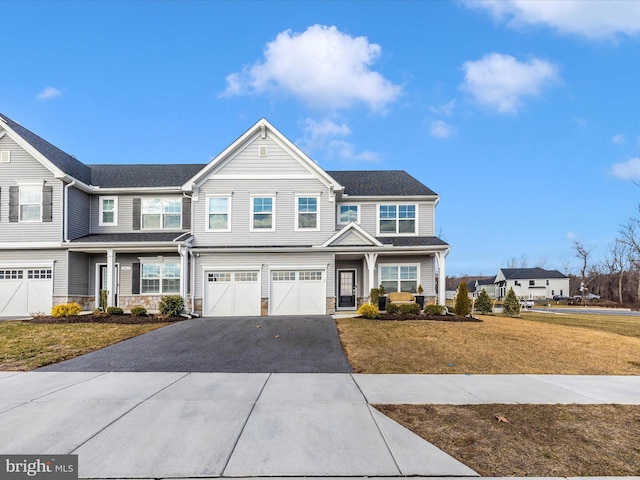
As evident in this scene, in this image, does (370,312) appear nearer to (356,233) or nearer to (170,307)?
(356,233)

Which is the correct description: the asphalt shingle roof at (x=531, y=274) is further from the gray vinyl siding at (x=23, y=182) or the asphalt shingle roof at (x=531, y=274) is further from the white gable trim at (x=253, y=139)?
the gray vinyl siding at (x=23, y=182)

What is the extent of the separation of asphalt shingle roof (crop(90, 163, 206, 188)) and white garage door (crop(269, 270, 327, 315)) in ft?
24.9

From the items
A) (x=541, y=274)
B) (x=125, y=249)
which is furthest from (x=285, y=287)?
(x=541, y=274)

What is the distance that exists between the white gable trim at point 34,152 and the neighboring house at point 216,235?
8cm

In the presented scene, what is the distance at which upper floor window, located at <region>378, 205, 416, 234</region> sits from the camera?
69.8ft

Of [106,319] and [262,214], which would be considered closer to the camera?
[106,319]

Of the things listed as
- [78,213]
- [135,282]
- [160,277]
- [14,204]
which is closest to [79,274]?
[135,282]

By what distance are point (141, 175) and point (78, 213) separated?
375cm

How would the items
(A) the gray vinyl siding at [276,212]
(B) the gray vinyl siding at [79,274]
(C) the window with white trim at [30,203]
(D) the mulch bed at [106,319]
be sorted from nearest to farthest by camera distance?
(D) the mulch bed at [106,319] < (C) the window with white trim at [30,203] < (B) the gray vinyl siding at [79,274] < (A) the gray vinyl siding at [276,212]

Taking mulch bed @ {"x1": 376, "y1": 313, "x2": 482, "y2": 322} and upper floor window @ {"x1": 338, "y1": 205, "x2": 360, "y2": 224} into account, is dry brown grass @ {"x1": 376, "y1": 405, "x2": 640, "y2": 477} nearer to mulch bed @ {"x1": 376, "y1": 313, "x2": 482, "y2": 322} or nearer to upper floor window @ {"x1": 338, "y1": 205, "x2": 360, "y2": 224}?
mulch bed @ {"x1": 376, "y1": 313, "x2": 482, "y2": 322}

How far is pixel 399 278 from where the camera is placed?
20672mm

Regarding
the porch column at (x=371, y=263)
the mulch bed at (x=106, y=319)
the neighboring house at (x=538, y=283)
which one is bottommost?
the neighboring house at (x=538, y=283)

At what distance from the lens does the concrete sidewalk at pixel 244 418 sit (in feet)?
15.2

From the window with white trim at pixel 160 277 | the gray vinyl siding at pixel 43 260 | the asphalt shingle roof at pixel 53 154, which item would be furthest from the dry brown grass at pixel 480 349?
the asphalt shingle roof at pixel 53 154
